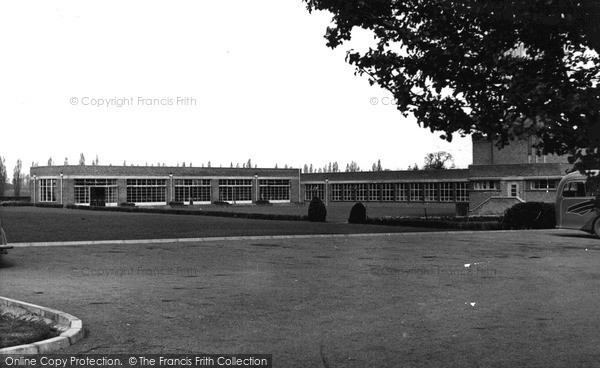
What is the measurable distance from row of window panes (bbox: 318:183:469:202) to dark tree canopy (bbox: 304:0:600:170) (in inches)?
2400

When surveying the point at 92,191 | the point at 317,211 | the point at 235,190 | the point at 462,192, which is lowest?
the point at 317,211

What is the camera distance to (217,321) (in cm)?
802

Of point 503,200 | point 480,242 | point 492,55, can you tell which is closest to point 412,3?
point 492,55

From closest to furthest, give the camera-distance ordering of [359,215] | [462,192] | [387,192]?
[359,215], [462,192], [387,192]

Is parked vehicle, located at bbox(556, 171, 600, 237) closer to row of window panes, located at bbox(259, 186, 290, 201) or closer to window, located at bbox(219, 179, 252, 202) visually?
window, located at bbox(219, 179, 252, 202)

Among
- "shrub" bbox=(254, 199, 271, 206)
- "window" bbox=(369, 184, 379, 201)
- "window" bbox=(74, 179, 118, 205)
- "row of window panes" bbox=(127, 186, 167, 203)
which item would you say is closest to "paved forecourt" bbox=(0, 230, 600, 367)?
"window" bbox=(74, 179, 118, 205)

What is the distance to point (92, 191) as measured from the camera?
66.1 m

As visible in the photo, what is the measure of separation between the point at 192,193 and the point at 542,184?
3846 cm

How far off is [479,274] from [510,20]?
28.1 feet

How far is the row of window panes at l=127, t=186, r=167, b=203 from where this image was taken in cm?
6900

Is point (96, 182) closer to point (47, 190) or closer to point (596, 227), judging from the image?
point (47, 190)

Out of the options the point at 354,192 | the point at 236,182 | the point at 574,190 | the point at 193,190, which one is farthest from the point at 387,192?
the point at 574,190

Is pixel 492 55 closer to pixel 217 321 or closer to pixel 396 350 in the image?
pixel 396 350

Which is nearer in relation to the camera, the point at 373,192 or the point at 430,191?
the point at 430,191
